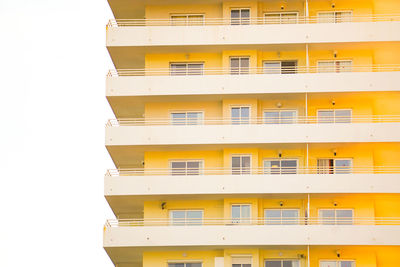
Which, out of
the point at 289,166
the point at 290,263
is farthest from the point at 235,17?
the point at 290,263

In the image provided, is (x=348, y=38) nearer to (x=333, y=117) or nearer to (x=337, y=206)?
(x=333, y=117)

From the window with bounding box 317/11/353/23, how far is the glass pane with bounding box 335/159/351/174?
861 centimetres

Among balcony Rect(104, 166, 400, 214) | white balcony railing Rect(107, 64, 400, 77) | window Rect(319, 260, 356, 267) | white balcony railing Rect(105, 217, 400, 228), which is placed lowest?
window Rect(319, 260, 356, 267)

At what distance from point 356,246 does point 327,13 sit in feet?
47.7

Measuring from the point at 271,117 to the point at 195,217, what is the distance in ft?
24.3

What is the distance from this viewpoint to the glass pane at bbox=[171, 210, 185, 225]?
6794 centimetres

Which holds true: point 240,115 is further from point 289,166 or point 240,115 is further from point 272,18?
point 272,18

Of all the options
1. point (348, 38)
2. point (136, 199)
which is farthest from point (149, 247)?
point (348, 38)

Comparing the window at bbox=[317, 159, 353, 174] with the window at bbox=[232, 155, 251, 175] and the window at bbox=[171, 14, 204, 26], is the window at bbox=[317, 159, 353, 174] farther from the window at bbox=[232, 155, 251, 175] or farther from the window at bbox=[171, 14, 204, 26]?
the window at bbox=[171, 14, 204, 26]

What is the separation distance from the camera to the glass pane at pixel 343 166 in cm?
6838

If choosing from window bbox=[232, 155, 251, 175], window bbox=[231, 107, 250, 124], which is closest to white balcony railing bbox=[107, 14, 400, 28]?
window bbox=[231, 107, 250, 124]

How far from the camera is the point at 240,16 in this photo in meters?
70.9

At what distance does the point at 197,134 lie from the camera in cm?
6812

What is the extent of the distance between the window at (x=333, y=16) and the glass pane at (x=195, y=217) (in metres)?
13.6
